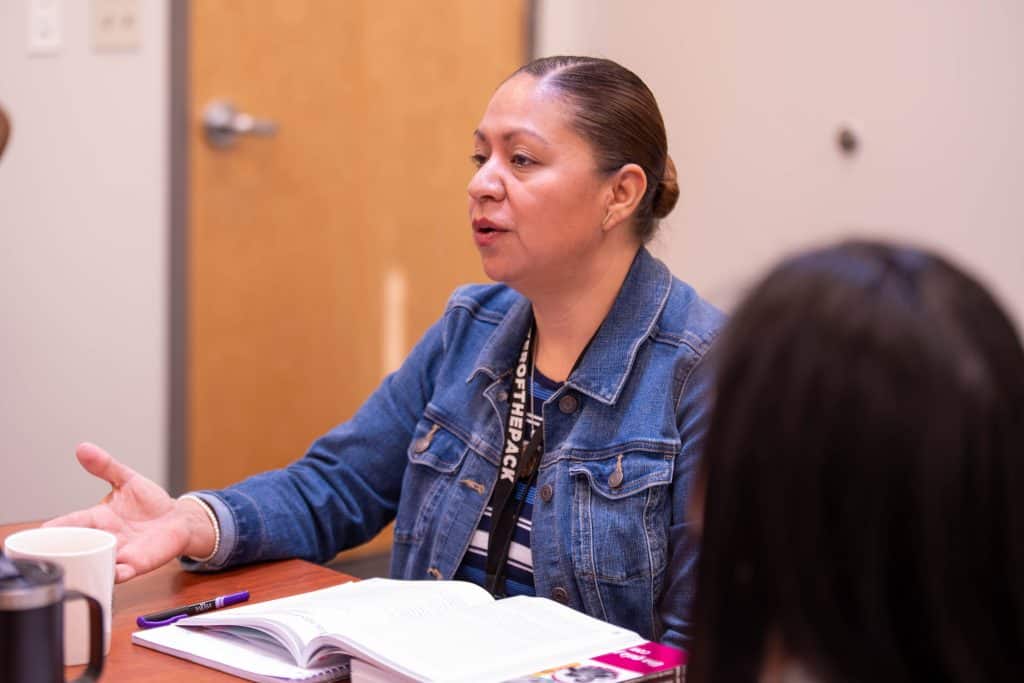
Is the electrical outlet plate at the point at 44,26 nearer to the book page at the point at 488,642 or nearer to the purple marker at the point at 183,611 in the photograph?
the purple marker at the point at 183,611

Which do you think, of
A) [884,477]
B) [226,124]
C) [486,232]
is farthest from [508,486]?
[226,124]

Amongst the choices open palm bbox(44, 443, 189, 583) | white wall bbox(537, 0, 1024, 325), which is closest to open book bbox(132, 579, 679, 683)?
open palm bbox(44, 443, 189, 583)

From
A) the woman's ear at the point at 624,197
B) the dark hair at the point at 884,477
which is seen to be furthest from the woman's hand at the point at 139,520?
the dark hair at the point at 884,477

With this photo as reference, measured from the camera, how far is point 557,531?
4.94ft

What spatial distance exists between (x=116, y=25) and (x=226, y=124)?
0.33 m

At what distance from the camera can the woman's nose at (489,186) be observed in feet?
5.53

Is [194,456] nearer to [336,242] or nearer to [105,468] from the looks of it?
[336,242]

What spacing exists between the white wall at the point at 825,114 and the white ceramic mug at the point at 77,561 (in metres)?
1.39

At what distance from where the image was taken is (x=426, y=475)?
1.66 meters

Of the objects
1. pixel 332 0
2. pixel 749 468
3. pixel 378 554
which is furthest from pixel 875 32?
pixel 749 468

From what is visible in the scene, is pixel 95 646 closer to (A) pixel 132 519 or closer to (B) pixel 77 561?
(B) pixel 77 561

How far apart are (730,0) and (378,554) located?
1756 millimetres

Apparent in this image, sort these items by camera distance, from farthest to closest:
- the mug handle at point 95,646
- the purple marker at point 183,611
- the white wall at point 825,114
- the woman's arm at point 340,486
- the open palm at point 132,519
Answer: the white wall at point 825,114
the woman's arm at point 340,486
the open palm at point 132,519
the purple marker at point 183,611
the mug handle at point 95,646

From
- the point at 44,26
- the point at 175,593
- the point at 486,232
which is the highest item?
the point at 44,26
